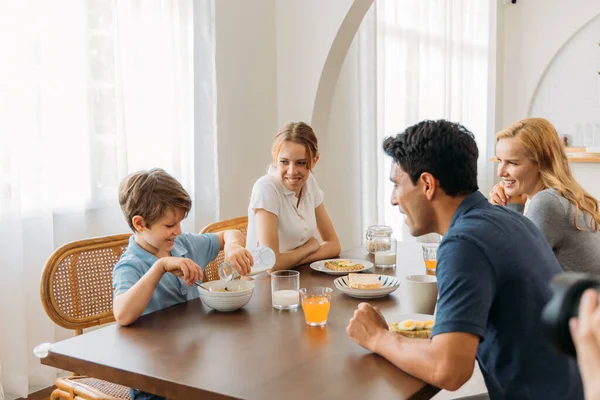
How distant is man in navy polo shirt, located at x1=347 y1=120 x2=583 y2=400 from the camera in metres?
1.24

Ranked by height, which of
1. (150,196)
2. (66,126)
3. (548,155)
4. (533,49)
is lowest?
(150,196)

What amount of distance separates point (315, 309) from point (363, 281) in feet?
1.17

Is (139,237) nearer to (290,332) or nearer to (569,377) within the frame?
(290,332)

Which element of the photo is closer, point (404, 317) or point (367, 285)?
point (404, 317)

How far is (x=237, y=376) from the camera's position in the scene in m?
1.28

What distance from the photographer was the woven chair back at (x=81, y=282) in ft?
6.35

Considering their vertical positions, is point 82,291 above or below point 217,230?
below

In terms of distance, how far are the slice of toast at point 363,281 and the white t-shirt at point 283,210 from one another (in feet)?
2.07

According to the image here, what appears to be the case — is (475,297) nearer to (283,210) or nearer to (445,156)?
(445,156)

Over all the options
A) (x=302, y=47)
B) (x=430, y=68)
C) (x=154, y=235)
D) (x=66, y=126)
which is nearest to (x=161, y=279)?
(x=154, y=235)

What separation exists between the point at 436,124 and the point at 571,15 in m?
5.63

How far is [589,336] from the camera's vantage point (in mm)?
569

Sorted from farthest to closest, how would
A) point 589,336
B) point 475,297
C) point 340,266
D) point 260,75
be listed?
point 260,75
point 340,266
point 475,297
point 589,336

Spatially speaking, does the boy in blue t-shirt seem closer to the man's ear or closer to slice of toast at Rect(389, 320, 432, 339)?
slice of toast at Rect(389, 320, 432, 339)
